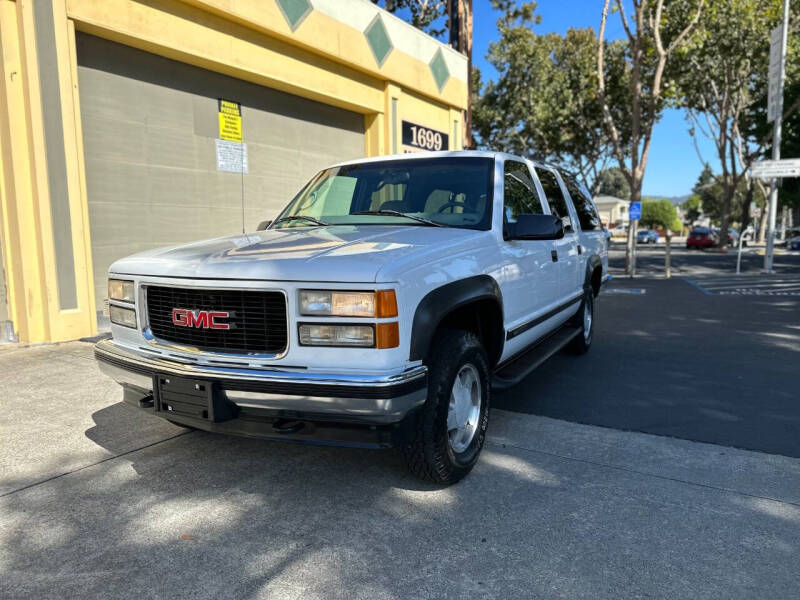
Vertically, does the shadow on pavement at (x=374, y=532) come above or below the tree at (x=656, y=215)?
below

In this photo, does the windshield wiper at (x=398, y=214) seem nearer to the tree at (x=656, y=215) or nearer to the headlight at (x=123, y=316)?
the headlight at (x=123, y=316)

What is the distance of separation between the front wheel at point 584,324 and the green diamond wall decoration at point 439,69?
831 centimetres

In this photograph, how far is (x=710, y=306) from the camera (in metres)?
10.5

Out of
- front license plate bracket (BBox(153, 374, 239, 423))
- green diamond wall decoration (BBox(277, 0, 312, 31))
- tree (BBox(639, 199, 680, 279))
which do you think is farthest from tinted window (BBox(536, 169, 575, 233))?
tree (BBox(639, 199, 680, 279))

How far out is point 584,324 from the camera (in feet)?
20.8

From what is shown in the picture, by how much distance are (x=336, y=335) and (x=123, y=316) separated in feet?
4.78

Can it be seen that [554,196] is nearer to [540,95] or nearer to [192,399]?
[192,399]

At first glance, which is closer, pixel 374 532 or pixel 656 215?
pixel 374 532

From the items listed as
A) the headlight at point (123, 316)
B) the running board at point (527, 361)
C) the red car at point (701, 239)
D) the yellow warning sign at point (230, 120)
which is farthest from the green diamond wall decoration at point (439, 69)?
the red car at point (701, 239)

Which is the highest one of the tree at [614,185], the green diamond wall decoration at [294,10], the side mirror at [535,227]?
the tree at [614,185]

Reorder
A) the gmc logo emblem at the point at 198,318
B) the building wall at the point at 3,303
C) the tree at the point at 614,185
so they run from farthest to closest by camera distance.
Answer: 1. the tree at the point at 614,185
2. the building wall at the point at 3,303
3. the gmc logo emblem at the point at 198,318

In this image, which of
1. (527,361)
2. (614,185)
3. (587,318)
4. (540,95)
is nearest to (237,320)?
(527,361)

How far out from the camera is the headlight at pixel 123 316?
3.40 meters

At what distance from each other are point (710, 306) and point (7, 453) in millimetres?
10227
